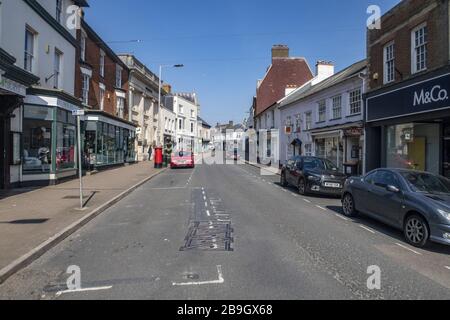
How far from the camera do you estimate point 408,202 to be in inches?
281

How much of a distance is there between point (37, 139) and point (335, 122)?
16.1 metres

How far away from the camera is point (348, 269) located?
17.6ft

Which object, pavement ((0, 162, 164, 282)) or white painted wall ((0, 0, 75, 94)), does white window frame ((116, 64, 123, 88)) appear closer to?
white painted wall ((0, 0, 75, 94))

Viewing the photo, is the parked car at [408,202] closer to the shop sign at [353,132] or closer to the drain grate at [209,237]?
the drain grate at [209,237]

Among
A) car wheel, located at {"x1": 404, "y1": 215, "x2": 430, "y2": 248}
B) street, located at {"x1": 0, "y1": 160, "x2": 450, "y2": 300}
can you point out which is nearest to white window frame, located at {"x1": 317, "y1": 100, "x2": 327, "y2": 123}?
street, located at {"x1": 0, "y1": 160, "x2": 450, "y2": 300}

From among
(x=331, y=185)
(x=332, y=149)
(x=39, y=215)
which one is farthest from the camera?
(x=332, y=149)

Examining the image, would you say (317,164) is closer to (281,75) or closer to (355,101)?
(355,101)

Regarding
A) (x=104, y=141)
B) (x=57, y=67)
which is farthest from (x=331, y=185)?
(x=104, y=141)

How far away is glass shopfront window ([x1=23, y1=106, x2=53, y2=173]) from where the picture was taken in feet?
48.0

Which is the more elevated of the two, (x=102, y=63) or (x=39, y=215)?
(x=102, y=63)

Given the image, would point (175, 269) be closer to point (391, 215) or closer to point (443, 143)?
point (391, 215)

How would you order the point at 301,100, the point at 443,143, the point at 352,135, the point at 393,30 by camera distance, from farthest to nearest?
the point at 301,100, the point at 352,135, the point at 393,30, the point at 443,143
